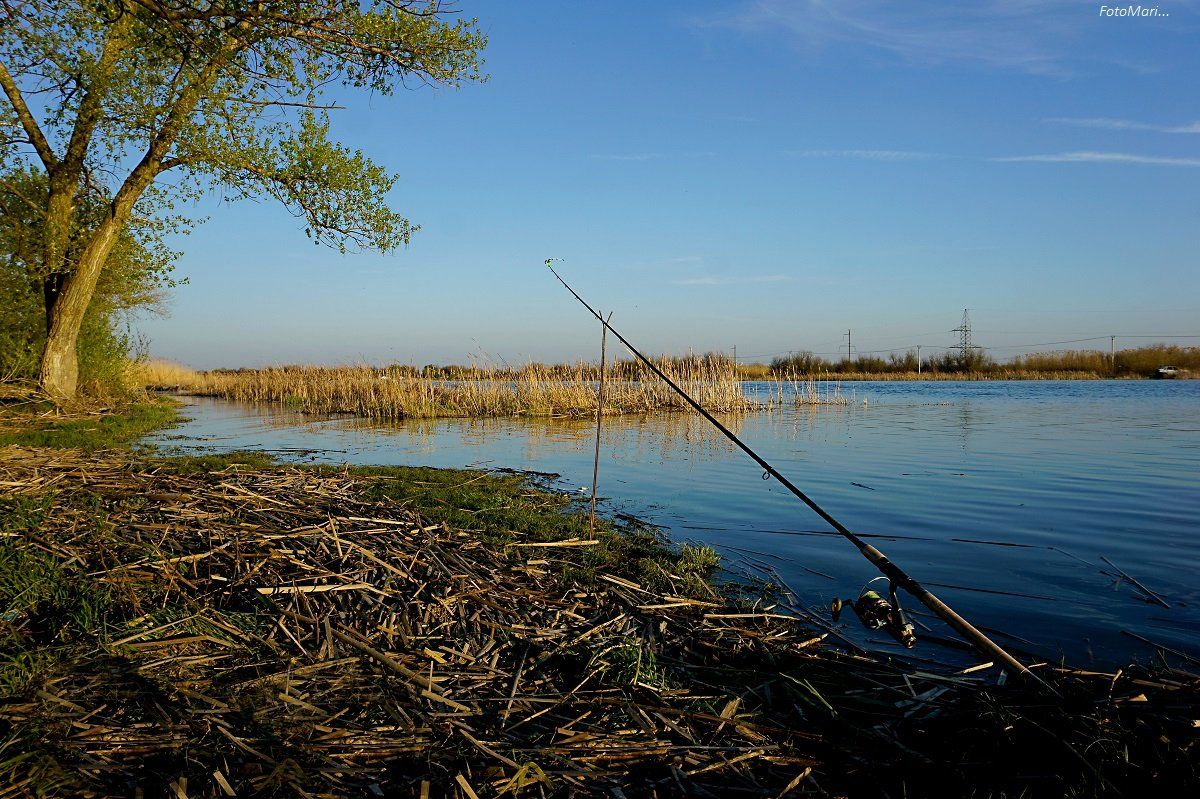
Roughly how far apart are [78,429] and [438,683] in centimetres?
1650

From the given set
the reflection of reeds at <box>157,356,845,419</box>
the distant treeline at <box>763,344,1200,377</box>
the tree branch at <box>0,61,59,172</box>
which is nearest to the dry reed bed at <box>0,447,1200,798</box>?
the tree branch at <box>0,61,59,172</box>

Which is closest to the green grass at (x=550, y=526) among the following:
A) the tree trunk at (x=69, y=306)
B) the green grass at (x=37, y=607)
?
the green grass at (x=37, y=607)

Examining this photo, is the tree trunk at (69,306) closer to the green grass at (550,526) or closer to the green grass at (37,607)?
the green grass at (550,526)

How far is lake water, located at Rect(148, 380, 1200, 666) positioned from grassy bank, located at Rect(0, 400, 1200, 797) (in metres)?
1.39

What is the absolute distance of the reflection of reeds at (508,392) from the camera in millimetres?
25391

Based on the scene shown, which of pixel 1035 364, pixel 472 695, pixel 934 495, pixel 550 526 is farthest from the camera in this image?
pixel 1035 364

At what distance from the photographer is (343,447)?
→ 15.4 meters

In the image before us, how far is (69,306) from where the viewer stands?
17188 millimetres

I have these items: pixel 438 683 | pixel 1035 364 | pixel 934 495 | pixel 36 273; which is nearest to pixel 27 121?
pixel 36 273

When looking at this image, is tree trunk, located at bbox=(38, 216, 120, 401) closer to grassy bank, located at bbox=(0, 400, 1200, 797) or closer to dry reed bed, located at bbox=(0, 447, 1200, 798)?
grassy bank, located at bbox=(0, 400, 1200, 797)

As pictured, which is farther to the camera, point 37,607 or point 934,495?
point 934,495

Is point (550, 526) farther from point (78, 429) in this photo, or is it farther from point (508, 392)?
point (508, 392)

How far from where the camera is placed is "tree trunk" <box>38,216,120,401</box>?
17.0 metres

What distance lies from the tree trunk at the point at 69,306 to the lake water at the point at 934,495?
3488 mm
